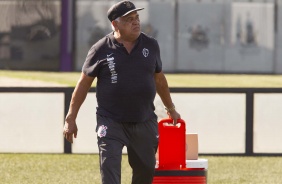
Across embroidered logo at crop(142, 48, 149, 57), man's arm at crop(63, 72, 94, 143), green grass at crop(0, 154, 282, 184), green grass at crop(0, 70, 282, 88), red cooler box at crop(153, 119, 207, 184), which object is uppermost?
embroidered logo at crop(142, 48, 149, 57)

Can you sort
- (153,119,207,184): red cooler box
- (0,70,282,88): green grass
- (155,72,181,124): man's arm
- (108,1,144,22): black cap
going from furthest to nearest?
(0,70,282,88): green grass
(153,119,207,184): red cooler box
(155,72,181,124): man's arm
(108,1,144,22): black cap

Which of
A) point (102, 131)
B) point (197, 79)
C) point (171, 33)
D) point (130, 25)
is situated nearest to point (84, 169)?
point (102, 131)

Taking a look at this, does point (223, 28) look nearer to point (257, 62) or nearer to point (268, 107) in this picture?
point (257, 62)

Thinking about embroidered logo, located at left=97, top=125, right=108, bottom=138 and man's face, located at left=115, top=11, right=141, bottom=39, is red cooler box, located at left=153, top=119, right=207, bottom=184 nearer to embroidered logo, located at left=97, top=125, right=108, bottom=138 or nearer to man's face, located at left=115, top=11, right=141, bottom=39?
embroidered logo, located at left=97, top=125, right=108, bottom=138

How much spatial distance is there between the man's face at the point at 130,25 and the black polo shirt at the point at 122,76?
0.34 ft

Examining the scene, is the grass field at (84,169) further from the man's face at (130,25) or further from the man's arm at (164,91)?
the man's face at (130,25)

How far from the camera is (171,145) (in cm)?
835

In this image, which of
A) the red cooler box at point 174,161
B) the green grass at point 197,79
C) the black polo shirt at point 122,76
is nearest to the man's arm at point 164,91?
the red cooler box at point 174,161

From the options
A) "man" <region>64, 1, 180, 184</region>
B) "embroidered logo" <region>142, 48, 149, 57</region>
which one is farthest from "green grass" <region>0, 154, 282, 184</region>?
"embroidered logo" <region>142, 48, 149, 57</region>

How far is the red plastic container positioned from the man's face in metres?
0.92

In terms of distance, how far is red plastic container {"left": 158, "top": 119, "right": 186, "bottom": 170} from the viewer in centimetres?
831

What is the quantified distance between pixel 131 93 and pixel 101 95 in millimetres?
222

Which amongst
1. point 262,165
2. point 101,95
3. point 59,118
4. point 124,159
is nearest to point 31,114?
point 59,118

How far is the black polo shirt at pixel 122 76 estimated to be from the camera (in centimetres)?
772
